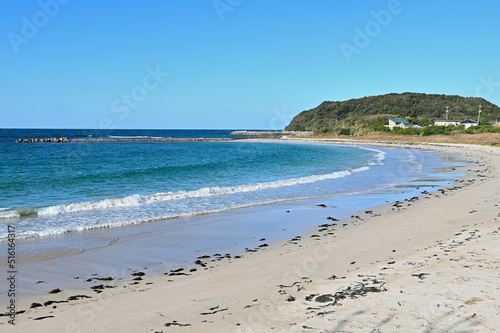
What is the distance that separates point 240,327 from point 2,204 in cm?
1438

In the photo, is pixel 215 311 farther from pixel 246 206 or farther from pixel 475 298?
pixel 246 206

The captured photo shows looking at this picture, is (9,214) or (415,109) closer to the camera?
(9,214)

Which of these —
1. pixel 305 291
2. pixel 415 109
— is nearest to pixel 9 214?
pixel 305 291

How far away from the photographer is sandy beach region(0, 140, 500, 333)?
15.5ft

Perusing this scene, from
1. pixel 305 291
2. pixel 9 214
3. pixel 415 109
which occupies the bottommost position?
pixel 9 214

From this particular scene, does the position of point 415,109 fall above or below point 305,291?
above

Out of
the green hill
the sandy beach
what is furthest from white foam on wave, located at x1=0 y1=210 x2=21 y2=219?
the green hill

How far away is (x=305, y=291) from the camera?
5.86m

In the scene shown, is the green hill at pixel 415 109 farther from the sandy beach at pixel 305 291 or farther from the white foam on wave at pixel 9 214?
the sandy beach at pixel 305 291

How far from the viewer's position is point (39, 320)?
16.7 ft

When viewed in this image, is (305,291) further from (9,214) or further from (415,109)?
(415,109)

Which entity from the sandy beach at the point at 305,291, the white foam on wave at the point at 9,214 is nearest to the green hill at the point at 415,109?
the white foam on wave at the point at 9,214

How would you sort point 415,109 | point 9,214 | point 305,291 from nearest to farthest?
point 305,291
point 9,214
point 415,109

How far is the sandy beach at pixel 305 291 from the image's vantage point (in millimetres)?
4730
